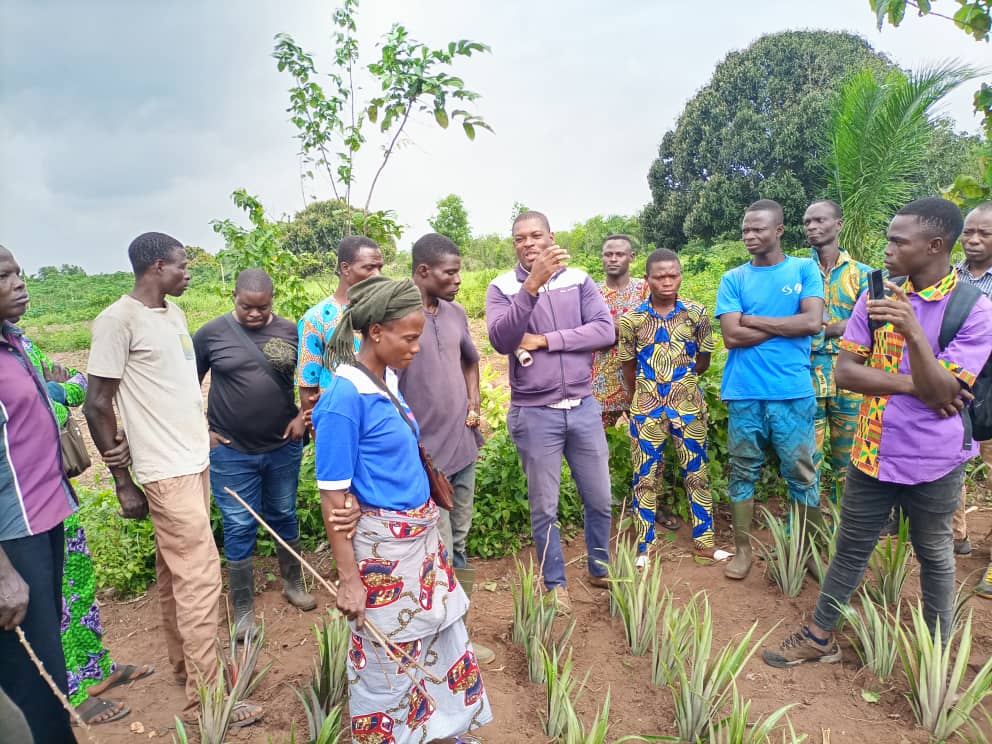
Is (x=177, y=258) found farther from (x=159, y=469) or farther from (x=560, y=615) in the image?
→ (x=560, y=615)

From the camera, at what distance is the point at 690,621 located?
2.91 m

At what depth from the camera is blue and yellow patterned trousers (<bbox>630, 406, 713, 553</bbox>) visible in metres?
4.03

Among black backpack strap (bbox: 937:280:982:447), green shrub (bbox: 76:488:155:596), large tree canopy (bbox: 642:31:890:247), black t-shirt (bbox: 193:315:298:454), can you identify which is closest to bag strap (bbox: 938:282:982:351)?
black backpack strap (bbox: 937:280:982:447)

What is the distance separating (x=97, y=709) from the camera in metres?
2.99

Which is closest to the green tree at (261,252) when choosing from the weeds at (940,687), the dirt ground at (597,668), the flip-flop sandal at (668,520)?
the dirt ground at (597,668)

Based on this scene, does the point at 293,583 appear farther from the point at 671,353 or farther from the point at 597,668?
the point at 671,353

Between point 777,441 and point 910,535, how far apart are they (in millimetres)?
982

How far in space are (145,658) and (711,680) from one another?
2.99 meters

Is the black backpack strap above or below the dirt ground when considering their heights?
above

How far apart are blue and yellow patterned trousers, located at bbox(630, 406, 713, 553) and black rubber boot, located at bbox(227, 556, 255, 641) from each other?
237cm

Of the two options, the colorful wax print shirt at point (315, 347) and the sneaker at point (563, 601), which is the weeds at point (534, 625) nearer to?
the sneaker at point (563, 601)

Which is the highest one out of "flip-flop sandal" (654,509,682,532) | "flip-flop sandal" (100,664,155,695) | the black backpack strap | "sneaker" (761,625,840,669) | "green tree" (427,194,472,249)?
"green tree" (427,194,472,249)

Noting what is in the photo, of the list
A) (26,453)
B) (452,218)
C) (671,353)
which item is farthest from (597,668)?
(452,218)

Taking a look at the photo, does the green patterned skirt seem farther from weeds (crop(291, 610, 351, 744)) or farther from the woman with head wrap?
the woman with head wrap
